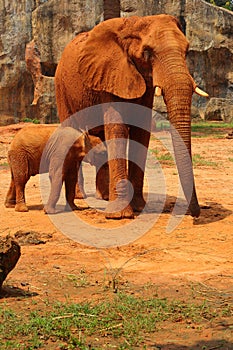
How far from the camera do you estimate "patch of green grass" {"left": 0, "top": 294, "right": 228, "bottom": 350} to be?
3715mm

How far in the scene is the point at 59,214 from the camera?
26.1 ft

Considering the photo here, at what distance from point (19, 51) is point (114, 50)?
16.6 meters

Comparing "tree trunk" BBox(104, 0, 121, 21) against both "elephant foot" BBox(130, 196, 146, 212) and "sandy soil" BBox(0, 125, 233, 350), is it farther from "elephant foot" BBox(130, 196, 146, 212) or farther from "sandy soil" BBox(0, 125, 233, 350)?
"elephant foot" BBox(130, 196, 146, 212)

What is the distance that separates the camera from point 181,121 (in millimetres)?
6891

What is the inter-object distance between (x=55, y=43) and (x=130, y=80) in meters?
15.8

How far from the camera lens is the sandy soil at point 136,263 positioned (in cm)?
460

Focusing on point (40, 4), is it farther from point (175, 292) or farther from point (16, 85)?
point (175, 292)

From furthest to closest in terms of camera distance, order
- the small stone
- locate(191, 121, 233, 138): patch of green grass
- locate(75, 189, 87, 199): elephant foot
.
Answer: locate(191, 121, 233, 138): patch of green grass, locate(75, 189, 87, 199): elephant foot, the small stone

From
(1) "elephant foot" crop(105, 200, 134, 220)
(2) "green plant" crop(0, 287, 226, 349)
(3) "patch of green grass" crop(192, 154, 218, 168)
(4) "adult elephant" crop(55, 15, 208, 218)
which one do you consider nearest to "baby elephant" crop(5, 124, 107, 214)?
(4) "adult elephant" crop(55, 15, 208, 218)

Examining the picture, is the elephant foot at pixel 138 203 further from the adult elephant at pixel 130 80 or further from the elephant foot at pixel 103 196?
the elephant foot at pixel 103 196

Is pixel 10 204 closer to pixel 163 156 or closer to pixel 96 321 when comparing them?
pixel 96 321

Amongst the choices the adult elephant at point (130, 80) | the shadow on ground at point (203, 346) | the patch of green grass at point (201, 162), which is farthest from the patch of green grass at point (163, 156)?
the shadow on ground at point (203, 346)

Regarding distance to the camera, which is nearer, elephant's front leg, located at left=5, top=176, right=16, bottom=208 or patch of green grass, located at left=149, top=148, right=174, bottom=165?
elephant's front leg, located at left=5, top=176, right=16, bottom=208

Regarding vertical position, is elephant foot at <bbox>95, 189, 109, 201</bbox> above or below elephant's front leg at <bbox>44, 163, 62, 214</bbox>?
below
